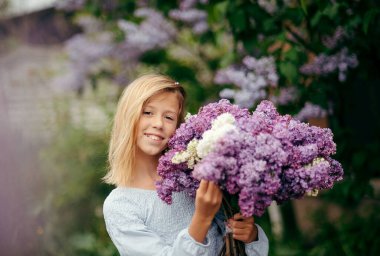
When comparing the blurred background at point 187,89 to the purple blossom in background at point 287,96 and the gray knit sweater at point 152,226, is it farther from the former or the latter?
the gray knit sweater at point 152,226

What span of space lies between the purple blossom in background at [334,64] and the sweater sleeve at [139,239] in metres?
1.85

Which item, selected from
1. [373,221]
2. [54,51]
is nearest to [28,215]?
[373,221]

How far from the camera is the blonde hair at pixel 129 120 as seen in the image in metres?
2.10

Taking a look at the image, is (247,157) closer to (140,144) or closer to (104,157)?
(140,144)

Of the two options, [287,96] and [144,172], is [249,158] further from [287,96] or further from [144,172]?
[287,96]

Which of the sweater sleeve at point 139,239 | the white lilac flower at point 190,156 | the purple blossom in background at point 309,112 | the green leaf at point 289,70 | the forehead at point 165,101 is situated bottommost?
the sweater sleeve at point 139,239

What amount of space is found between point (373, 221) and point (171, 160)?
10.2ft

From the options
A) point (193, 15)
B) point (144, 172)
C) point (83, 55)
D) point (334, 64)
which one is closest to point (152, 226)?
point (144, 172)

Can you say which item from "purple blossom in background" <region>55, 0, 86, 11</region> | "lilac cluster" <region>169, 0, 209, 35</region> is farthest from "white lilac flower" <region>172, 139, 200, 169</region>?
"purple blossom in background" <region>55, 0, 86, 11</region>

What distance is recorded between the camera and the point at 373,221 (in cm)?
445

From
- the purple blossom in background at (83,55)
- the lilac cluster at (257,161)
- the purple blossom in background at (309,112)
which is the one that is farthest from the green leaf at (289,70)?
the purple blossom in background at (83,55)

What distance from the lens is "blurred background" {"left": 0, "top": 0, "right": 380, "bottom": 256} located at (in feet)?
11.1

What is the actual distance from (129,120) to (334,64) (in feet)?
5.75

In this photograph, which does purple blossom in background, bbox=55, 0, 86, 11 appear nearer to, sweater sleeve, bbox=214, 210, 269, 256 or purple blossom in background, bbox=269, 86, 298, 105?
purple blossom in background, bbox=269, 86, 298, 105
